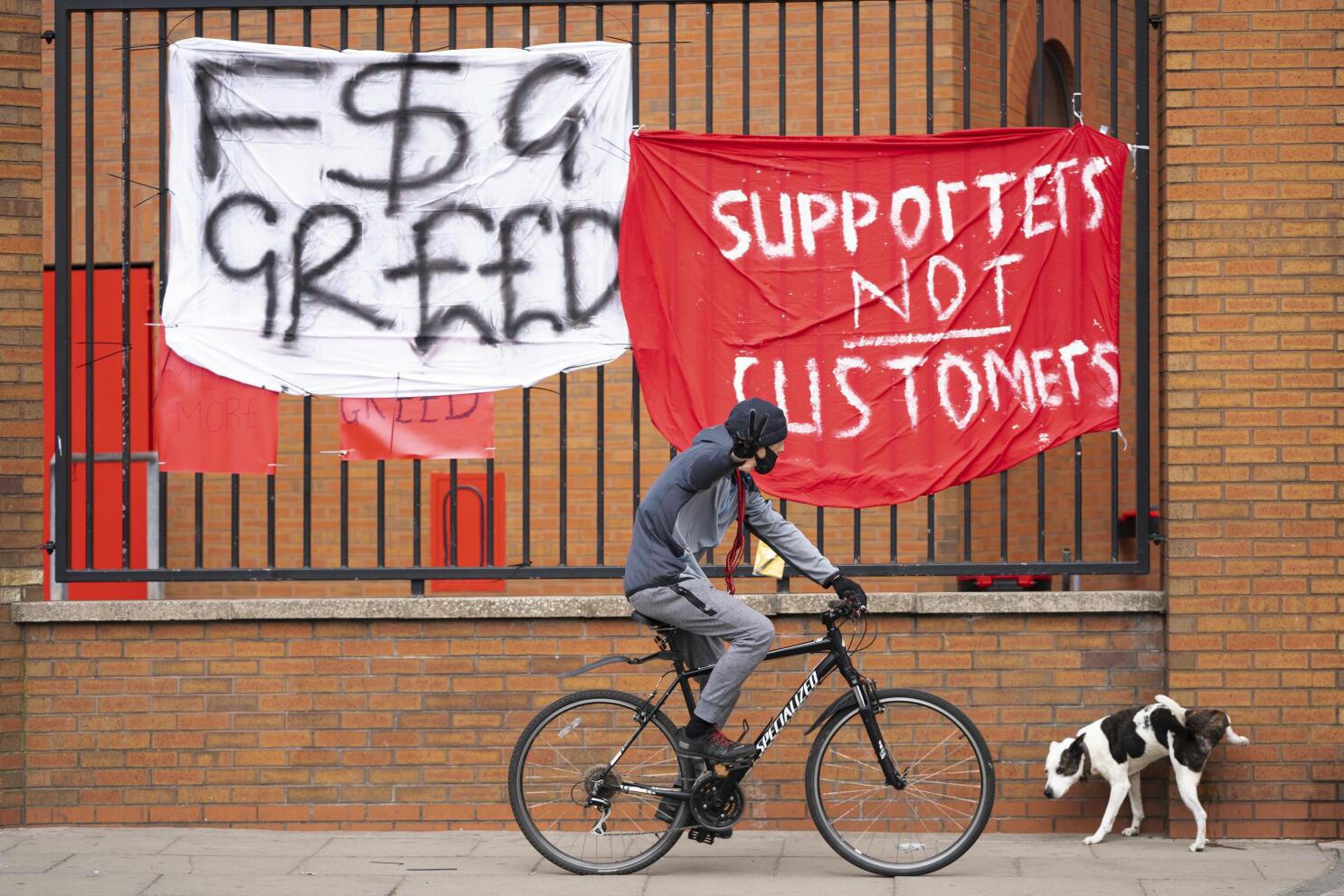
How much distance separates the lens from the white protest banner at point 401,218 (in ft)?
22.6

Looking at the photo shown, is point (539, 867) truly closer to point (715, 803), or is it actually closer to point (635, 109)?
point (715, 803)

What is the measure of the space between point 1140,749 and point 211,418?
423cm

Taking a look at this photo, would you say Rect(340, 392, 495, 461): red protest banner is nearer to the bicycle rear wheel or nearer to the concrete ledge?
the concrete ledge

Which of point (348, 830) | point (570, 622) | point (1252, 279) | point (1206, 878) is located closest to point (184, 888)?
point (348, 830)

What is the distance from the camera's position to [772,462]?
224 inches

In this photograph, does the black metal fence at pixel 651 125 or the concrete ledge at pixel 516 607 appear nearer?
the concrete ledge at pixel 516 607

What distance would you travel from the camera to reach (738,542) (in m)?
6.07

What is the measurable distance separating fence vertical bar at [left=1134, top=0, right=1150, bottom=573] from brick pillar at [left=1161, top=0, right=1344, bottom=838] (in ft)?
0.70

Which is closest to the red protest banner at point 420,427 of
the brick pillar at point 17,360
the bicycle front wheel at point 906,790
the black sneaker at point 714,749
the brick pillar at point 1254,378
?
the brick pillar at point 17,360

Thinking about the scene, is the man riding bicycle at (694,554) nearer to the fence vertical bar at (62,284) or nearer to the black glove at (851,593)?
the black glove at (851,593)

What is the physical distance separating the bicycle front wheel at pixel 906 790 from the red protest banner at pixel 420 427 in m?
2.09

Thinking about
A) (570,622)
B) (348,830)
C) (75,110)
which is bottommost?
(348,830)

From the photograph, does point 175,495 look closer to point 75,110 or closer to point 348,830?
point 75,110

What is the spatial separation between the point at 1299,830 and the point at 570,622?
124 inches
